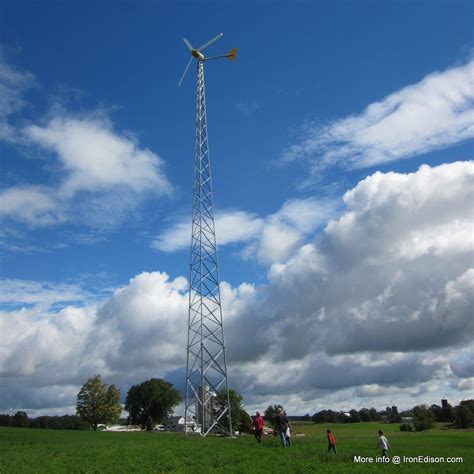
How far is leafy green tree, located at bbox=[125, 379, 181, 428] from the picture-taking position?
111375mm

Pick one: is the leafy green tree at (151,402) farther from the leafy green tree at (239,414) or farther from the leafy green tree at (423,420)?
the leafy green tree at (423,420)

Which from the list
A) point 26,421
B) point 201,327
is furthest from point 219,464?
point 26,421

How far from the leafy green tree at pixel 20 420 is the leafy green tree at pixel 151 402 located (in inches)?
1449

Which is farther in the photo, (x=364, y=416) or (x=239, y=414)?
(x=364, y=416)

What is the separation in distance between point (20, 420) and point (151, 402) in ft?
149

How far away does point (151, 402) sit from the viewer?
111188mm

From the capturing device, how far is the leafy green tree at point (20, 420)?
130 metres

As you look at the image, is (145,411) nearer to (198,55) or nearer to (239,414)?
(239,414)

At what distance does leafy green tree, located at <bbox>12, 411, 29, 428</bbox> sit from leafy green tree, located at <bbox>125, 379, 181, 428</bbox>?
3680 cm

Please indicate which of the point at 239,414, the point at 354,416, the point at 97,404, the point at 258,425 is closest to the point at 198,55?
the point at 258,425

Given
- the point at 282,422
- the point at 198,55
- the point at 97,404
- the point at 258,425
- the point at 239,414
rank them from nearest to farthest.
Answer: the point at 282,422
the point at 258,425
the point at 198,55
the point at 97,404
the point at 239,414

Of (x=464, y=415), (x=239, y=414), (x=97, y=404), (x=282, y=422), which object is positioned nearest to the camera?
(x=282, y=422)

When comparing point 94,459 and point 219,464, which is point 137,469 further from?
point 94,459

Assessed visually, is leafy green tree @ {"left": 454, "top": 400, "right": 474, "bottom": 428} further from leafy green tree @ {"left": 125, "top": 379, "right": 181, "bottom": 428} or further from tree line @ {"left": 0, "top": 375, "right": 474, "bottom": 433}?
leafy green tree @ {"left": 125, "top": 379, "right": 181, "bottom": 428}
